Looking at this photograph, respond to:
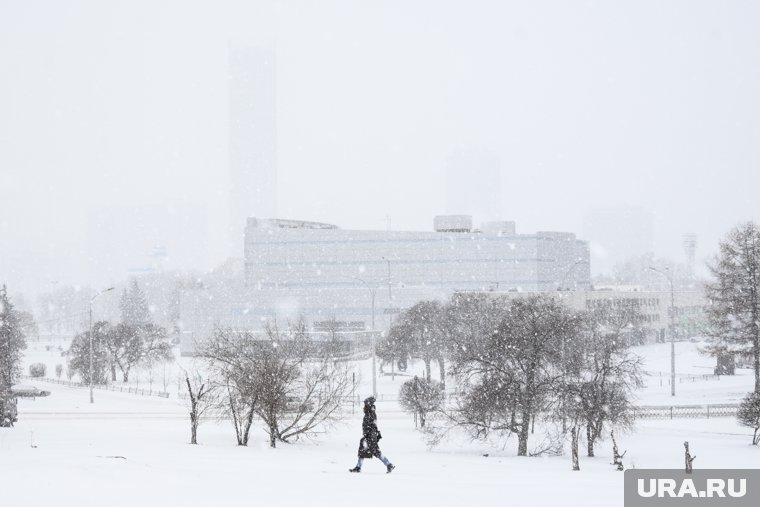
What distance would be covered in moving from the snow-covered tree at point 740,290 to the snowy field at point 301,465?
18.0 feet

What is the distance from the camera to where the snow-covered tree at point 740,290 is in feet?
143

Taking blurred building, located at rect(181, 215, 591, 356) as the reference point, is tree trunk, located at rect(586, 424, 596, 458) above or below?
below

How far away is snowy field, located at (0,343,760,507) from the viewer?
13.6m

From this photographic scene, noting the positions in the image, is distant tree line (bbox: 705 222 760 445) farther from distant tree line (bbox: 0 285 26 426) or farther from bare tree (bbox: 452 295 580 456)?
distant tree line (bbox: 0 285 26 426)

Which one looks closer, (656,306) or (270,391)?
(270,391)

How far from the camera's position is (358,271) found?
13162 centimetres

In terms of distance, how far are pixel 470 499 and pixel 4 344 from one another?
44.4 metres

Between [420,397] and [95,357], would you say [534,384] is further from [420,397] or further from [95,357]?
[95,357]

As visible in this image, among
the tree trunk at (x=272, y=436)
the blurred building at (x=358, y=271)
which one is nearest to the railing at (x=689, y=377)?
the tree trunk at (x=272, y=436)

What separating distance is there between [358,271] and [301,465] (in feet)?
368

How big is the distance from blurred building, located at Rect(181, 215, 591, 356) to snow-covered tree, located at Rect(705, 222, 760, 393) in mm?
78546

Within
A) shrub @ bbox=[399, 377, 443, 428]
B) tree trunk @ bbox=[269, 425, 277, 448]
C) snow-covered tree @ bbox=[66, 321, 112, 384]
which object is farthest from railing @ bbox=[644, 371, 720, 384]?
snow-covered tree @ bbox=[66, 321, 112, 384]

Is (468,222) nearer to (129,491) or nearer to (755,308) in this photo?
(755,308)

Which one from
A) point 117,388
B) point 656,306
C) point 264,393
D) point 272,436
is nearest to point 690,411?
point 272,436
